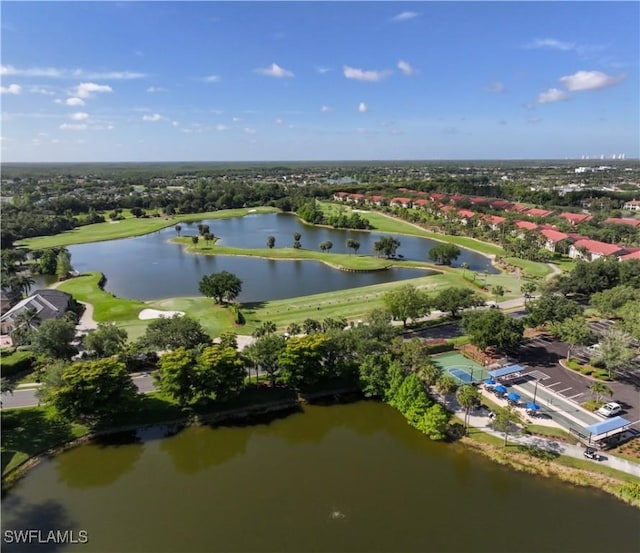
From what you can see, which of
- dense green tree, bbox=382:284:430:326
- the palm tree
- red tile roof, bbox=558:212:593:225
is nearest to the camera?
the palm tree

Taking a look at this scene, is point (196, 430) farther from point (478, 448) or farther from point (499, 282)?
point (499, 282)

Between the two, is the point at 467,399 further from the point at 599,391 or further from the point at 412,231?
the point at 412,231

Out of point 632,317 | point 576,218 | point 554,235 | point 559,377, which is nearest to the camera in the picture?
point 559,377

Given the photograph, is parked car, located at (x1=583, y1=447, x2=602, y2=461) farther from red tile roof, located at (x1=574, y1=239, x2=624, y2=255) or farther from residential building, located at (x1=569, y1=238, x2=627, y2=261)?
red tile roof, located at (x1=574, y1=239, x2=624, y2=255)

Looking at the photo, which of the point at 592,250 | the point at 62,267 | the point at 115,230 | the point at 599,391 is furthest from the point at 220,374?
the point at 115,230

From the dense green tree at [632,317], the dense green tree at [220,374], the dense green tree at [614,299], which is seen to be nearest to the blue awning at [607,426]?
the dense green tree at [632,317]

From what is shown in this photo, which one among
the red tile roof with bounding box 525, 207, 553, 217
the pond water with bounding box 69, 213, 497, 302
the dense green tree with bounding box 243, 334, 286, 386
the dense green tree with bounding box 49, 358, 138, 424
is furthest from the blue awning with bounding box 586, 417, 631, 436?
the red tile roof with bounding box 525, 207, 553, 217

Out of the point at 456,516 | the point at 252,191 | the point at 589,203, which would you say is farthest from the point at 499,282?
the point at 252,191
